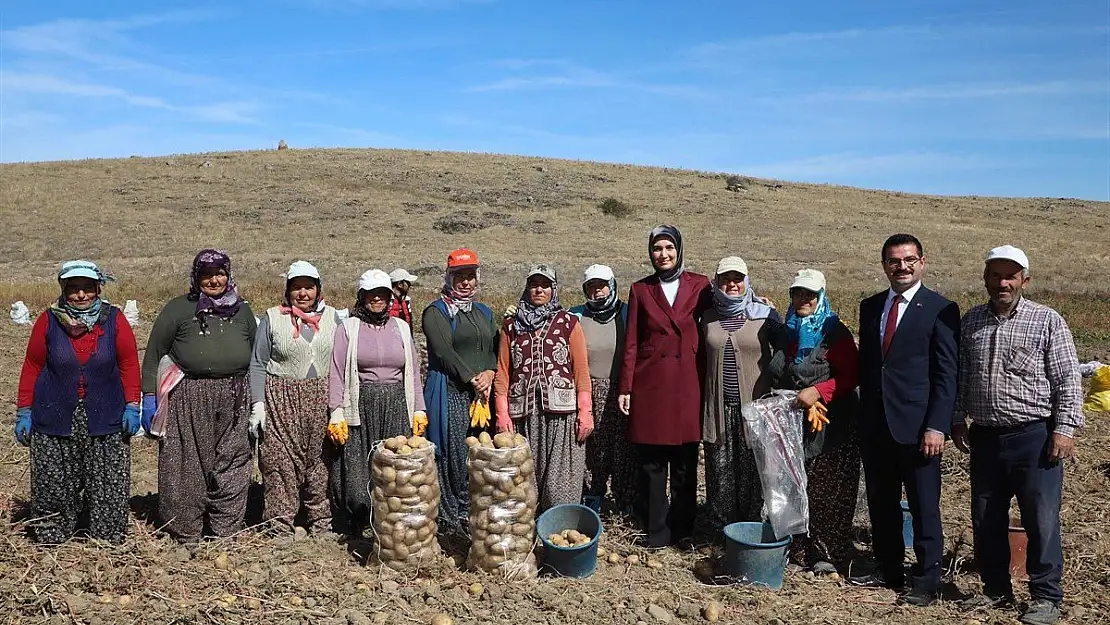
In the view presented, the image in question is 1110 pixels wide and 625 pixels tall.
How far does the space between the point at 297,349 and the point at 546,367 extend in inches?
55.4

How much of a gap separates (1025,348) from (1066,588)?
1.57m

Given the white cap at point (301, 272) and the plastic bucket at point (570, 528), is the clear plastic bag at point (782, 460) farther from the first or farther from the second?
the white cap at point (301, 272)

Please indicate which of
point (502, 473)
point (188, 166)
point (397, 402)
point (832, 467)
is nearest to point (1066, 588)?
point (832, 467)

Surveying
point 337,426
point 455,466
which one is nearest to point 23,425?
point 337,426

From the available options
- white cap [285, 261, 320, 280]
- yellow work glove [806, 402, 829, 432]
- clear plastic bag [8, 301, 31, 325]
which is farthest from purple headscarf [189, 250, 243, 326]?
clear plastic bag [8, 301, 31, 325]

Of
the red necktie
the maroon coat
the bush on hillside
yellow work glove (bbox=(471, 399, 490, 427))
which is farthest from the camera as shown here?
the bush on hillside

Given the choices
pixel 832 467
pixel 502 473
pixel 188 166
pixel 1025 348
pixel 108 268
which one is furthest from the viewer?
pixel 188 166

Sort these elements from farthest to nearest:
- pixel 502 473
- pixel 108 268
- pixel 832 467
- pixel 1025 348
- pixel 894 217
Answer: pixel 894 217 < pixel 108 268 < pixel 832 467 < pixel 502 473 < pixel 1025 348

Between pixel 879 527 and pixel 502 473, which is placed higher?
pixel 502 473

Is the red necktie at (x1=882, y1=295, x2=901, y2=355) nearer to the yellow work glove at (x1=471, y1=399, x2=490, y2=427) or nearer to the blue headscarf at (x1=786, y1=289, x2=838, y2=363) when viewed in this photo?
the blue headscarf at (x1=786, y1=289, x2=838, y2=363)

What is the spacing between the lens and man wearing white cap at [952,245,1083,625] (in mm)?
3963

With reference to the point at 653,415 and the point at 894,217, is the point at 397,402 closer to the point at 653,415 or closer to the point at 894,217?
the point at 653,415

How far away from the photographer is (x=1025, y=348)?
3.99 meters

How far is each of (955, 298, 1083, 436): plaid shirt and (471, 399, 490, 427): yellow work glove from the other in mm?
2608
